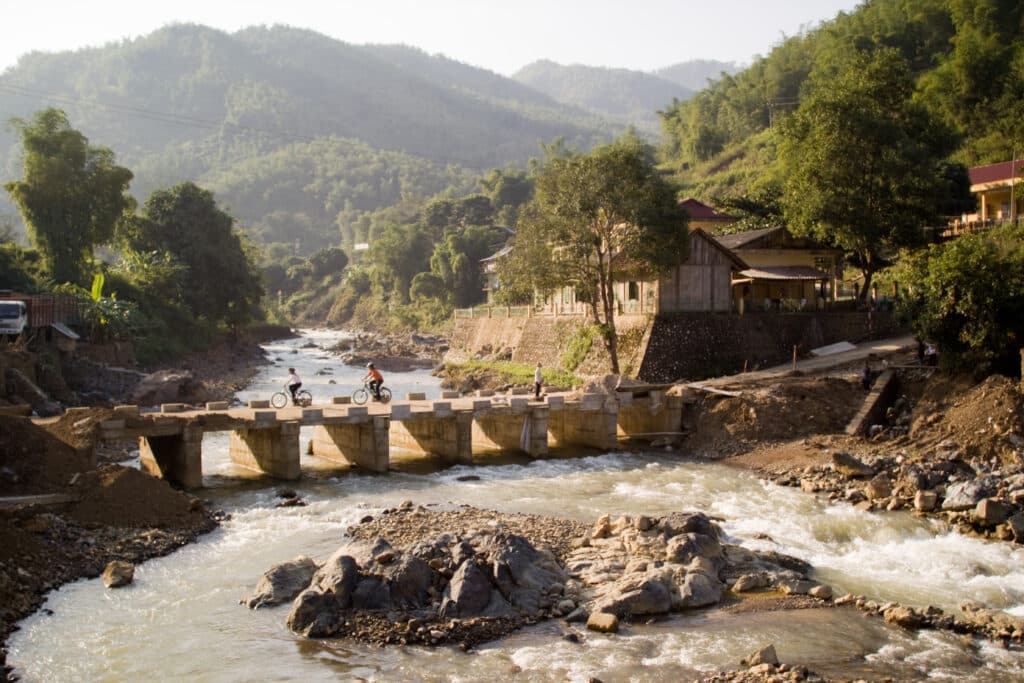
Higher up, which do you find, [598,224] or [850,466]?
[598,224]

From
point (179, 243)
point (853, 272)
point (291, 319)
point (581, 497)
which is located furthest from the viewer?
point (291, 319)

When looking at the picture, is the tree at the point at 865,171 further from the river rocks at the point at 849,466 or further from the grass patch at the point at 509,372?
the river rocks at the point at 849,466

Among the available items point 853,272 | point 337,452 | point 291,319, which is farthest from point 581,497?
point 291,319

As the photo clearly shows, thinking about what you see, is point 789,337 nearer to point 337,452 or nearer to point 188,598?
point 337,452

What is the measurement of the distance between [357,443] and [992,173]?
141 feet

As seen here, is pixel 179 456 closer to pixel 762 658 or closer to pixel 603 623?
pixel 603 623

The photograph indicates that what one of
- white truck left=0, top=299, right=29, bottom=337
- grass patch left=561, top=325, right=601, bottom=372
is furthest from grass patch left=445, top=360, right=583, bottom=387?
white truck left=0, top=299, right=29, bottom=337

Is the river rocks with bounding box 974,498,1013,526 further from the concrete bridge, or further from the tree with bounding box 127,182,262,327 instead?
the tree with bounding box 127,182,262,327

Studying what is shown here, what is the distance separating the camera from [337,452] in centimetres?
3356

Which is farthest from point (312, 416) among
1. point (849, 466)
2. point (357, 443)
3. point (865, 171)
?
point (865, 171)

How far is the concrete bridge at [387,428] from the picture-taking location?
28234mm

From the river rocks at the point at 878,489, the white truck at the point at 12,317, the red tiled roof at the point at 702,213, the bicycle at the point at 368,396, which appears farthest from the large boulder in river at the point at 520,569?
the red tiled roof at the point at 702,213

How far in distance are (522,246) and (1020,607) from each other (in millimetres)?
27136

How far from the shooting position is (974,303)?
102 ft
